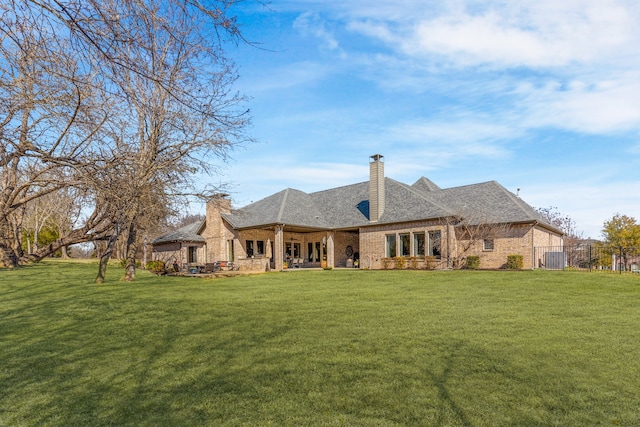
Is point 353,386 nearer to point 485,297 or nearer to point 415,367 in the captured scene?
point 415,367

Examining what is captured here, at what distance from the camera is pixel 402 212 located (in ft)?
85.8

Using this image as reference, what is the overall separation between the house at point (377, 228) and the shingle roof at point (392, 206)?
7 cm

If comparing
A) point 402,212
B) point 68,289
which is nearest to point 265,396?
point 68,289

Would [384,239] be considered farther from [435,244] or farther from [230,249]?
[230,249]

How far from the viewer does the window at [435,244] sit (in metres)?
24.2

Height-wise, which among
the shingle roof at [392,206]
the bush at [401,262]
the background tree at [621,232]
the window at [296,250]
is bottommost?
the bush at [401,262]

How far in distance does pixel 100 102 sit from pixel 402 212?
21395 mm

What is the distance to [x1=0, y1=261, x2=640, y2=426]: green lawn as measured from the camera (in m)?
3.96

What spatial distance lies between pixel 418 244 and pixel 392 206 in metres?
3.45

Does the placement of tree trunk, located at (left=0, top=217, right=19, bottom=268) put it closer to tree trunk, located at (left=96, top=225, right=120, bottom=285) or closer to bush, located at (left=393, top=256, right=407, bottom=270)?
tree trunk, located at (left=96, top=225, right=120, bottom=285)

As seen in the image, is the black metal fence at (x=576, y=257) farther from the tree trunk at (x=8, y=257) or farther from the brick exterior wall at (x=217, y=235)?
the tree trunk at (x=8, y=257)

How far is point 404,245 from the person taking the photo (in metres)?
25.8

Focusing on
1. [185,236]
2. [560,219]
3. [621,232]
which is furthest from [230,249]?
[560,219]

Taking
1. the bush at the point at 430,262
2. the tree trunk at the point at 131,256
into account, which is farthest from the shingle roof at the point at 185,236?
the bush at the point at 430,262
